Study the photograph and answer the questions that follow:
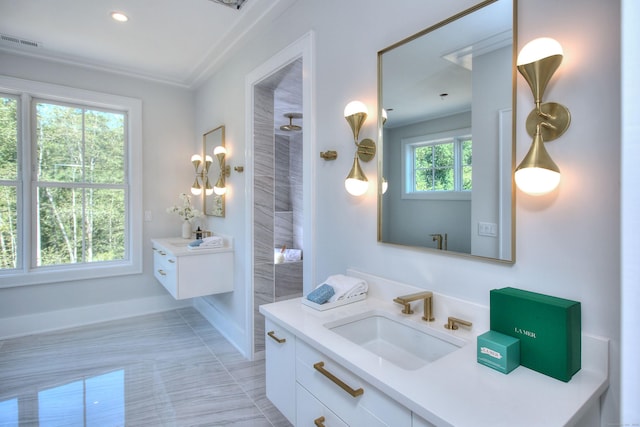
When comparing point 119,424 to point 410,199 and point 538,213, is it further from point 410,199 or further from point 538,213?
point 538,213

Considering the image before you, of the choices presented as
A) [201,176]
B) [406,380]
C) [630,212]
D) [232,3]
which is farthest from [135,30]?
[630,212]

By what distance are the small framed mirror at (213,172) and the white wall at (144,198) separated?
533 millimetres

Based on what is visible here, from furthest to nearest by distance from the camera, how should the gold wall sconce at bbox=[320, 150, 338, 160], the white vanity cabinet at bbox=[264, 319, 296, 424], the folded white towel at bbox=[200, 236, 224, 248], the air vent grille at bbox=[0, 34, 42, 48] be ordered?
the folded white towel at bbox=[200, 236, 224, 248], the air vent grille at bbox=[0, 34, 42, 48], the gold wall sconce at bbox=[320, 150, 338, 160], the white vanity cabinet at bbox=[264, 319, 296, 424]

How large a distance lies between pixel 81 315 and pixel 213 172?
2089 millimetres

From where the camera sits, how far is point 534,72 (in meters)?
1.03

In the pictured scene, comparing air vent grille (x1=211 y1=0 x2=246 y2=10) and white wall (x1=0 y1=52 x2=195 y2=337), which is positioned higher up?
air vent grille (x1=211 y1=0 x2=246 y2=10)

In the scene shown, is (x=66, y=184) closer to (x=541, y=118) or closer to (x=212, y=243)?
(x=212, y=243)

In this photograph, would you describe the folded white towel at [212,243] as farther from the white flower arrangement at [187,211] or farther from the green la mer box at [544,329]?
the green la mer box at [544,329]

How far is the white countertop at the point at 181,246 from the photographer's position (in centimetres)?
301

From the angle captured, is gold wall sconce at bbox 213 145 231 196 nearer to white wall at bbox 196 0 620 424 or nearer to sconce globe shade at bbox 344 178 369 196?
white wall at bbox 196 0 620 424

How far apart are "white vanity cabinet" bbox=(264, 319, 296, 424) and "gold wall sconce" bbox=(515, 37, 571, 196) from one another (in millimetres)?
1034

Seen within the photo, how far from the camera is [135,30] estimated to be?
2809mm

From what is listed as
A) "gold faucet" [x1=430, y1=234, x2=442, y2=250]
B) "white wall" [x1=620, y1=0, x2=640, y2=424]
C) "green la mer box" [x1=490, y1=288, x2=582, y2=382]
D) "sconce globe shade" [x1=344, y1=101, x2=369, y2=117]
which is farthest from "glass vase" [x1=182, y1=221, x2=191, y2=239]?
"white wall" [x1=620, y1=0, x2=640, y2=424]

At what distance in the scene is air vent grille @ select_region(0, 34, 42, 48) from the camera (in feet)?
9.65
